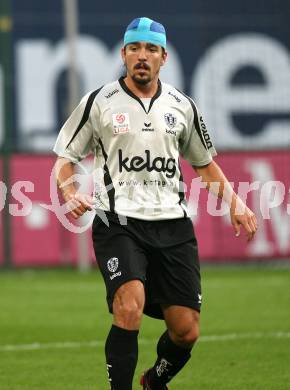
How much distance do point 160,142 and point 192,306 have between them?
1.03 metres

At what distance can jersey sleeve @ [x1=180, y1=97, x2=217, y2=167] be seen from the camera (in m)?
8.08

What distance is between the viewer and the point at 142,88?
25.9 ft

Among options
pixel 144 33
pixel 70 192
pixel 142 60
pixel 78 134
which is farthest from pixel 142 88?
pixel 70 192

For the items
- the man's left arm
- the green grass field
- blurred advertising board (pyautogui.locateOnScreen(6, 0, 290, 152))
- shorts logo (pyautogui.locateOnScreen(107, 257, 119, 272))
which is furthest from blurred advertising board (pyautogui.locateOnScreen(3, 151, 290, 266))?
shorts logo (pyautogui.locateOnScreen(107, 257, 119, 272))

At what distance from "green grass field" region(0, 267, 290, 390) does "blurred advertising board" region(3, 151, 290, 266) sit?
39.5 inches

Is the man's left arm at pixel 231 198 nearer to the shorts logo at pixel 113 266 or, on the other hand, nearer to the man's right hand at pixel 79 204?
the shorts logo at pixel 113 266

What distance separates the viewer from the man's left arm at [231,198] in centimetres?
801

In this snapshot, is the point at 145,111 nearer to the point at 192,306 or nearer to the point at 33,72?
the point at 192,306

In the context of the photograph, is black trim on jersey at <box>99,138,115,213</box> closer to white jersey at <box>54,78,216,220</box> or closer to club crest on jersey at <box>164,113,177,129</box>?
white jersey at <box>54,78,216,220</box>

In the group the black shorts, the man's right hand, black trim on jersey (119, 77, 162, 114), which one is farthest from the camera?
black trim on jersey (119, 77, 162, 114)

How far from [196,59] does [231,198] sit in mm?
15080

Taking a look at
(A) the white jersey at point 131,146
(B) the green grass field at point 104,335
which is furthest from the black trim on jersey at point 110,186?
(B) the green grass field at point 104,335

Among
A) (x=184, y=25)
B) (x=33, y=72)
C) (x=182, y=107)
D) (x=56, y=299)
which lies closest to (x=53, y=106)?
(x=33, y=72)

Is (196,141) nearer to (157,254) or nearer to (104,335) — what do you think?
(157,254)
